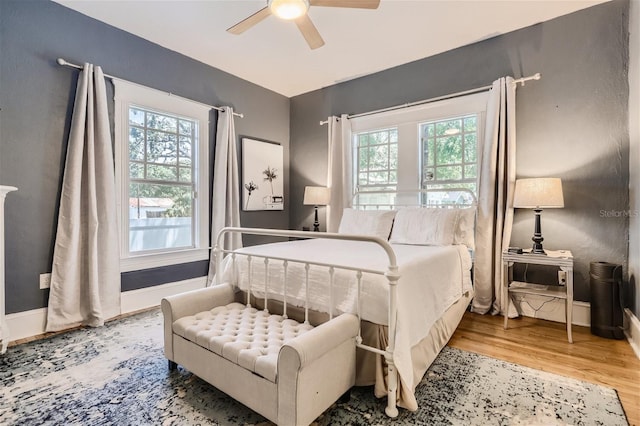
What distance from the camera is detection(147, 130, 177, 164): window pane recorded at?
Result: 3.39m

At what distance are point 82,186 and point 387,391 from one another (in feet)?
9.64

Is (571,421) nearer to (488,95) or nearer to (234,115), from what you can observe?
(488,95)

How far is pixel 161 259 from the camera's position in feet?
11.3

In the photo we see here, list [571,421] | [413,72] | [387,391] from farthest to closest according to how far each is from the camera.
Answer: [413,72] → [387,391] → [571,421]

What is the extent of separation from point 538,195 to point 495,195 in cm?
54

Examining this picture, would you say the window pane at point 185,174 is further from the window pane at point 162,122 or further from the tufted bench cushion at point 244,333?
the tufted bench cushion at point 244,333

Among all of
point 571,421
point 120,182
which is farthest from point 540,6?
point 120,182

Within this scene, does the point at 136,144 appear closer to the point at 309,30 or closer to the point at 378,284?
the point at 309,30

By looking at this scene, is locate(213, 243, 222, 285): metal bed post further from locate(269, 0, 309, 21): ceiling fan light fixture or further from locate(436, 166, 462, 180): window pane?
locate(436, 166, 462, 180): window pane

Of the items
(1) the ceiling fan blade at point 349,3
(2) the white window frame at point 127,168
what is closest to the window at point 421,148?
(1) the ceiling fan blade at point 349,3

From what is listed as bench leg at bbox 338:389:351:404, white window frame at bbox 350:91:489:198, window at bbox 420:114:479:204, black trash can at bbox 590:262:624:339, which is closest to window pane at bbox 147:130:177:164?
white window frame at bbox 350:91:489:198

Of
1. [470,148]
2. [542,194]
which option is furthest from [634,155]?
[470,148]

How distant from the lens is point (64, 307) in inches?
106

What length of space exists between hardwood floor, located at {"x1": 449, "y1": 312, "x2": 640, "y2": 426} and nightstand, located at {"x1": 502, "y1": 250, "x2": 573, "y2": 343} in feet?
0.47
